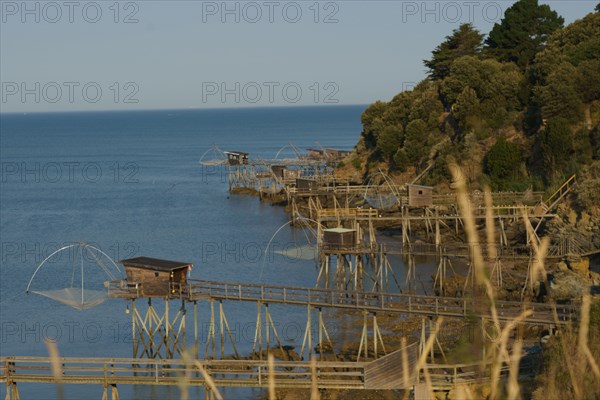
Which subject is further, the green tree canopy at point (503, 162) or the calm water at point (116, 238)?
the green tree canopy at point (503, 162)

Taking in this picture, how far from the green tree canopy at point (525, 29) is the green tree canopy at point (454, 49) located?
18.1 ft

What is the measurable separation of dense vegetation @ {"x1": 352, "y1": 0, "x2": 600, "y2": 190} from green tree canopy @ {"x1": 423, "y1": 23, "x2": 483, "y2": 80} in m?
0.10

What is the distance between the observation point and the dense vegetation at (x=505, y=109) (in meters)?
59.7

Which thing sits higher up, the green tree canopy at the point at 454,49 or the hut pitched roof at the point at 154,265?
the green tree canopy at the point at 454,49

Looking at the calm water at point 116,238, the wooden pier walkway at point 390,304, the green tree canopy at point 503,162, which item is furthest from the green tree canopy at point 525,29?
the wooden pier walkway at point 390,304

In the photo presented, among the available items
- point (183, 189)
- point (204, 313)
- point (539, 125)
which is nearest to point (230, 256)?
point (204, 313)

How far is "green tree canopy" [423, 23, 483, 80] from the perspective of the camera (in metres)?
85.9

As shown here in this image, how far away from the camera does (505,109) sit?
229ft

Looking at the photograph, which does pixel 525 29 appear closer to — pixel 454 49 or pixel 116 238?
pixel 454 49

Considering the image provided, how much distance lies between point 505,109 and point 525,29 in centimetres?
1226

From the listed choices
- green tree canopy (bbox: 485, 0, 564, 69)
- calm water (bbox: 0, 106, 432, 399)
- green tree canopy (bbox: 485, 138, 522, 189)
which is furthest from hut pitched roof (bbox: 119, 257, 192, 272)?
green tree canopy (bbox: 485, 0, 564, 69)

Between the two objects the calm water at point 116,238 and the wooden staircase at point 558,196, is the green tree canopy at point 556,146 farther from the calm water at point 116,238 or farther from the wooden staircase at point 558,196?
→ the calm water at point 116,238

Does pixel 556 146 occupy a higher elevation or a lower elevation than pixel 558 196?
higher

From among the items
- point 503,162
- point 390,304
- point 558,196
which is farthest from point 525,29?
point 390,304
